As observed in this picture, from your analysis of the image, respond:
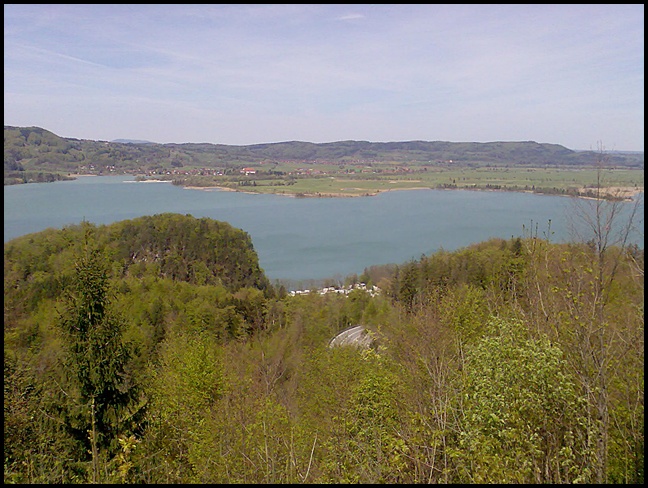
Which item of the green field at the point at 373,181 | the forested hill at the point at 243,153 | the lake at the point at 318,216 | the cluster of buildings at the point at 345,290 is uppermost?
the forested hill at the point at 243,153

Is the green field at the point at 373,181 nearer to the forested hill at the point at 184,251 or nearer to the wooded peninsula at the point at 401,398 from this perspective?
the forested hill at the point at 184,251

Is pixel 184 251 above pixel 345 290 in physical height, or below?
above

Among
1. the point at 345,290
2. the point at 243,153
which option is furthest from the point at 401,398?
the point at 243,153

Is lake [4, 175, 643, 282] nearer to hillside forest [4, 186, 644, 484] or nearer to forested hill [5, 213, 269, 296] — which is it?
forested hill [5, 213, 269, 296]

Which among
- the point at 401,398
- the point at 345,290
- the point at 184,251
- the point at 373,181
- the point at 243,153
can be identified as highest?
the point at 243,153

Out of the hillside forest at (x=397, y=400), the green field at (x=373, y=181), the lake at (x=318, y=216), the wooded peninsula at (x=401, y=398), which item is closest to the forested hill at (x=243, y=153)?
the lake at (x=318, y=216)

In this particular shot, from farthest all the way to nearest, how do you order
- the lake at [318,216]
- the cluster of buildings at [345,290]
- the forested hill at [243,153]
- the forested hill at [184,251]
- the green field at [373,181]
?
1. the green field at [373,181]
2. the forested hill at [243,153]
3. the lake at [318,216]
4. the forested hill at [184,251]
5. the cluster of buildings at [345,290]

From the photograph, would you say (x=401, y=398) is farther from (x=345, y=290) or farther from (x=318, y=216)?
(x=318, y=216)
